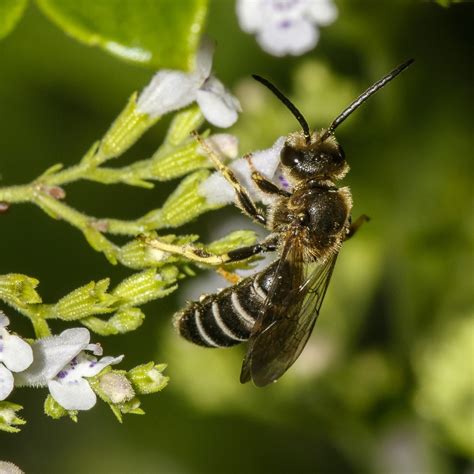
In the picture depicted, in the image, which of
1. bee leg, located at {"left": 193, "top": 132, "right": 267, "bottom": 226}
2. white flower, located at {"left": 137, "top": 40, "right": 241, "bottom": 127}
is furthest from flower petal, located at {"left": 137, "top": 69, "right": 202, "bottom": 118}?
bee leg, located at {"left": 193, "top": 132, "right": 267, "bottom": 226}

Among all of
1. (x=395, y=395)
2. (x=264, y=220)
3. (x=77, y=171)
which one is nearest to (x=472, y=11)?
(x=395, y=395)

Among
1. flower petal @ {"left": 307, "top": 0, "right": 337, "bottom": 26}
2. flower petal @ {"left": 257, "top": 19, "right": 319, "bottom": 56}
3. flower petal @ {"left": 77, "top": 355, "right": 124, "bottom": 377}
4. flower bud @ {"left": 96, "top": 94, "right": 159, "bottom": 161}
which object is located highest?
flower petal @ {"left": 307, "top": 0, "right": 337, "bottom": 26}

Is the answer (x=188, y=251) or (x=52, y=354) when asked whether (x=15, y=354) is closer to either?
(x=52, y=354)

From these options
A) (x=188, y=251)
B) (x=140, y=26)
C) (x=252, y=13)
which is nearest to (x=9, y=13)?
(x=140, y=26)

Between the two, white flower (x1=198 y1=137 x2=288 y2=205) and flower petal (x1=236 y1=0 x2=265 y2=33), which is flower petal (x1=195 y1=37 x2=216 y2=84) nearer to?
white flower (x1=198 y1=137 x2=288 y2=205)

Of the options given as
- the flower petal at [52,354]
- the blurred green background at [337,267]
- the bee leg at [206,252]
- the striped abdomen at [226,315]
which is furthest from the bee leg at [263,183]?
the blurred green background at [337,267]

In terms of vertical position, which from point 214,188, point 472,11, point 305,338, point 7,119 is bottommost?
point 305,338

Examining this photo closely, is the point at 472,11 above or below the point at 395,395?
above

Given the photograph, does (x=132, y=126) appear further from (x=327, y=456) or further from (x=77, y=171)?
(x=327, y=456)

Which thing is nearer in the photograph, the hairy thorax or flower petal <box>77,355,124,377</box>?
flower petal <box>77,355,124,377</box>
